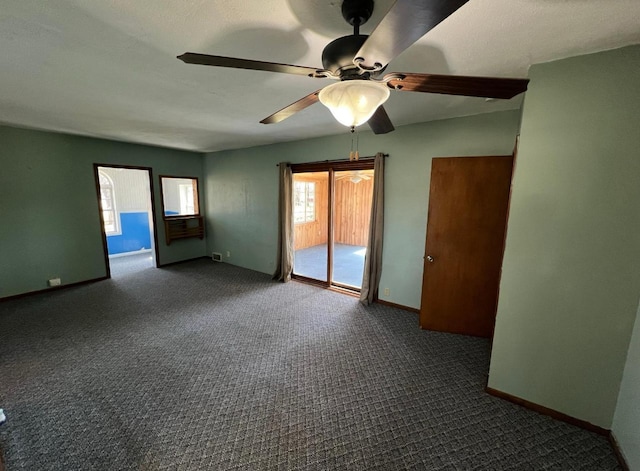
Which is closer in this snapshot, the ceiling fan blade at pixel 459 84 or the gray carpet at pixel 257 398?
the ceiling fan blade at pixel 459 84

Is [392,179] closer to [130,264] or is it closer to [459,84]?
[459,84]

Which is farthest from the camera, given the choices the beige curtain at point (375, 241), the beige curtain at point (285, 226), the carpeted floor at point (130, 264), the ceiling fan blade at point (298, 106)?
the carpeted floor at point (130, 264)

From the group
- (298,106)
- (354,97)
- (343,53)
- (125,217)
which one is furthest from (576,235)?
(125,217)

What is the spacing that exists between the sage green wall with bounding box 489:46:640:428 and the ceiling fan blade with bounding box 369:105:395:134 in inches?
33.9

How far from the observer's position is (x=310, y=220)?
6.93m

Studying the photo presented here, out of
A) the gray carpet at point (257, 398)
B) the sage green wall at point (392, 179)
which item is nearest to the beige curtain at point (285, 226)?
the sage green wall at point (392, 179)

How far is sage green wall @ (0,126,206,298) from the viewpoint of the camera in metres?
3.38

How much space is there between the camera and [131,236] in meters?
6.23

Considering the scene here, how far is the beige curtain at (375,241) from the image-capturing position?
3.22 meters

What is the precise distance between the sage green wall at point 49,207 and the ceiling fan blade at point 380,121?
4.61m

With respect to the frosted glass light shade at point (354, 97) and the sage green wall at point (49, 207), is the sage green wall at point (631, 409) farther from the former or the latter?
the sage green wall at point (49, 207)

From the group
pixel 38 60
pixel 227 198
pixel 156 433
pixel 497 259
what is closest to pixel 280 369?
pixel 156 433

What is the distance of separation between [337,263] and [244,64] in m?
4.71

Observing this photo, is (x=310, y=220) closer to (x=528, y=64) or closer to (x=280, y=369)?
(x=280, y=369)
